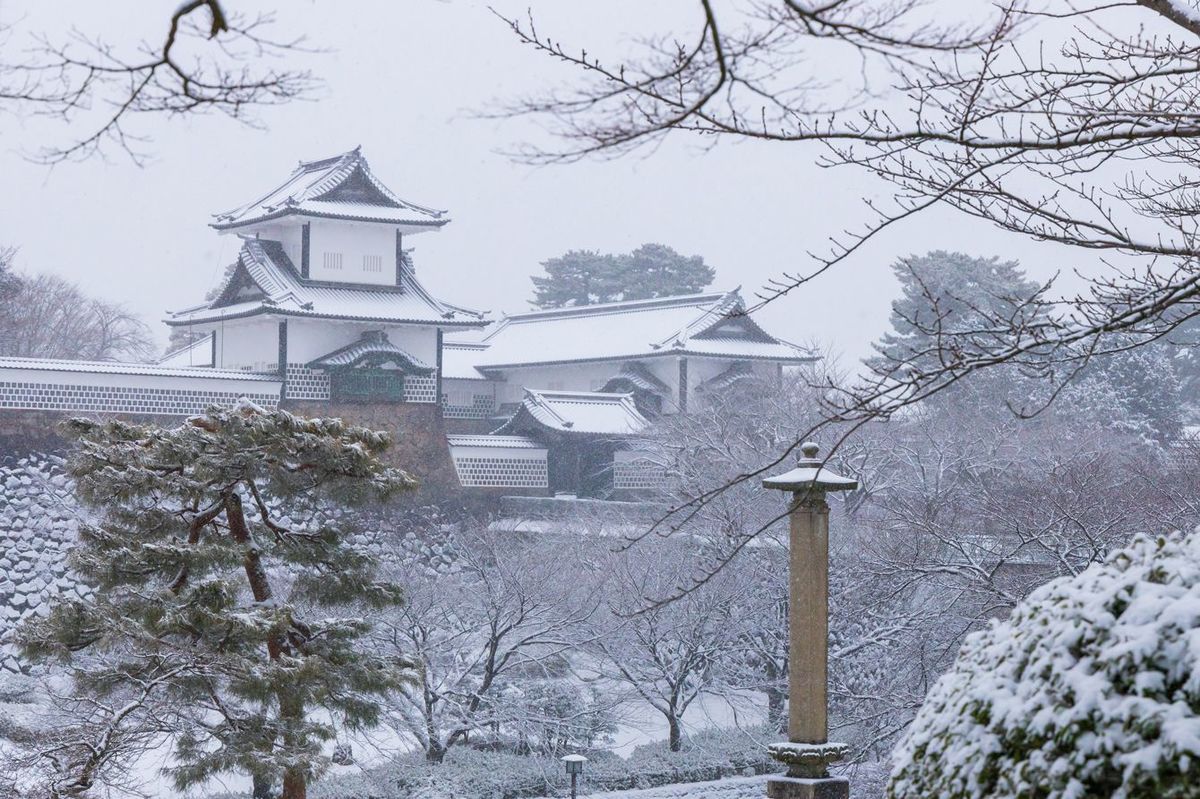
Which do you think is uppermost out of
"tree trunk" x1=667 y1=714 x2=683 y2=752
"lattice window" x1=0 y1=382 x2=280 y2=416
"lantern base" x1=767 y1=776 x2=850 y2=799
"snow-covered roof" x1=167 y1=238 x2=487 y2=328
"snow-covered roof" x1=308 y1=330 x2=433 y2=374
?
"snow-covered roof" x1=167 y1=238 x2=487 y2=328

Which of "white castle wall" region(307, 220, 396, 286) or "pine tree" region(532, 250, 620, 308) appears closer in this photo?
"white castle wall" region(307, 220, 396, 286)

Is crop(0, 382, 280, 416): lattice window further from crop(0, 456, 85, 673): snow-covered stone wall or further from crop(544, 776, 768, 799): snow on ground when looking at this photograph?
crop(544, 776, 768, 799): snow on ground

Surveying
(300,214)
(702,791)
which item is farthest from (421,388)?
(702,791)

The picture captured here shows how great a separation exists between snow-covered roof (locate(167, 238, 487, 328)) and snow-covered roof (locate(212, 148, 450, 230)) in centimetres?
85

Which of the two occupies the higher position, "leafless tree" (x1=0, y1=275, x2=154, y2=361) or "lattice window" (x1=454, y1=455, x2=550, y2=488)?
"leafless tree" (x1=0, y1=275, x2=154, y2=361)

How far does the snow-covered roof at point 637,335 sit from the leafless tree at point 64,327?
12.0 m

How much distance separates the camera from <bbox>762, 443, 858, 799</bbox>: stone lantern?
743cm

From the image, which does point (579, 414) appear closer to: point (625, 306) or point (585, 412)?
point (585, 412)

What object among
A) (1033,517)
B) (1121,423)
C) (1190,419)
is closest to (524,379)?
(1121,423)

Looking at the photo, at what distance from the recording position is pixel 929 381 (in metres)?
3.62

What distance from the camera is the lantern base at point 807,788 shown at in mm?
7613

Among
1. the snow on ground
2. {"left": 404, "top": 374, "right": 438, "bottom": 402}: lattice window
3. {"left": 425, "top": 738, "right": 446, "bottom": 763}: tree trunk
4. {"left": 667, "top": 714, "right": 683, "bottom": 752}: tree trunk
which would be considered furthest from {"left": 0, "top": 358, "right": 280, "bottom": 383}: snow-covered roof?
the snow on ground

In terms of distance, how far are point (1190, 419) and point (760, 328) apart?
35.3 ft

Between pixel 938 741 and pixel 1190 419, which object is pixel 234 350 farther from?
pixel 938 741
